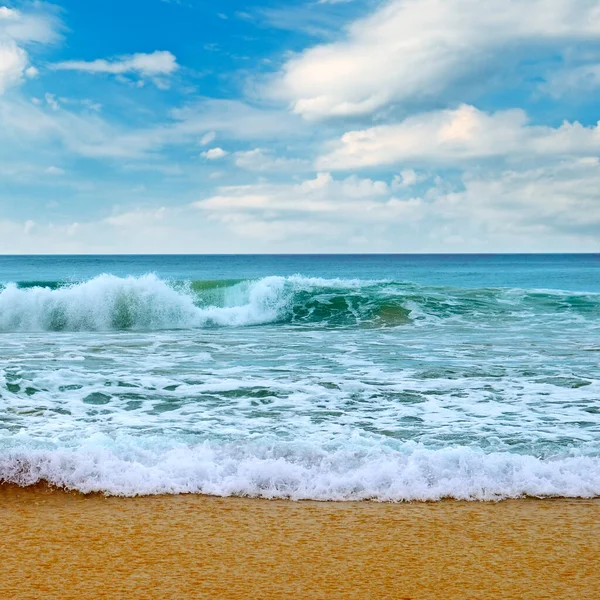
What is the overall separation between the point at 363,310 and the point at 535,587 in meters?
15.9

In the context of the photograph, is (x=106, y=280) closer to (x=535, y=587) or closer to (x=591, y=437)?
(x=591, y=437)

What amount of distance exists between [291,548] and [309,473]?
1.07 metres

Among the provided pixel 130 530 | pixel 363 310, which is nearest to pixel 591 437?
pixel 130 530

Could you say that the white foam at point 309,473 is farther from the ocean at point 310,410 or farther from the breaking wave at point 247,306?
the breaking wave at point 247,306

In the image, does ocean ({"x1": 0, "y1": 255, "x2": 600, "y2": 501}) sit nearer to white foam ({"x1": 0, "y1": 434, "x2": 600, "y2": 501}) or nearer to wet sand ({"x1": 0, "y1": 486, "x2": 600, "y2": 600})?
white foam ({"x1": 0, "y1": 434, "x2": 600, "y2": 501})

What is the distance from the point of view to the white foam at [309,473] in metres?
4.34

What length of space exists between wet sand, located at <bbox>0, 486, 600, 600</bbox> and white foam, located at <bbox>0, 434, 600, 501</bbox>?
0.13 metres

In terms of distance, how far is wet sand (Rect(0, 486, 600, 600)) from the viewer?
3.07 meters

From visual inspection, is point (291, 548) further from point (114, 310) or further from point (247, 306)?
point (247, 306)

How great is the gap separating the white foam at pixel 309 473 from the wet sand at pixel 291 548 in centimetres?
13

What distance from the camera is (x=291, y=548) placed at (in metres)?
3.49

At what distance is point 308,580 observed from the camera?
3.14 m

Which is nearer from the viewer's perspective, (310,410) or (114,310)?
(310,410)

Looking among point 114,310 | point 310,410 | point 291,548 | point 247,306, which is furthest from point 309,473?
point 247,306
